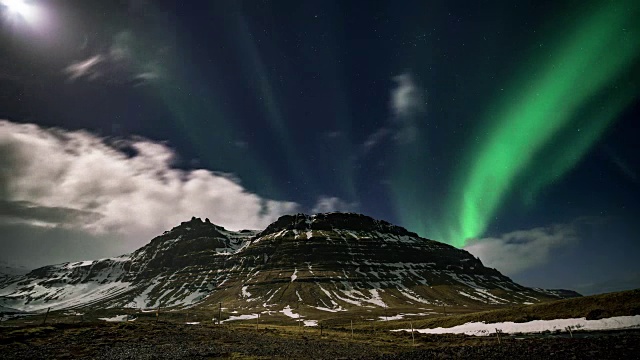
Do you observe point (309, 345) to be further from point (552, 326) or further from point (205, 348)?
point (552, 326)

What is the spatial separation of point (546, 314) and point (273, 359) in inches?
2435

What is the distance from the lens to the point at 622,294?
2398 inches

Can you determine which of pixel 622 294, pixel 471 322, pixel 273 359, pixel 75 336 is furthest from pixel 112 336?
pixel 622 294

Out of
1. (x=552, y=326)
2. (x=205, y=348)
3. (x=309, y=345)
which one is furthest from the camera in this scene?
(x=552, y=326)

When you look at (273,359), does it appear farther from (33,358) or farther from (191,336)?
(191,336)

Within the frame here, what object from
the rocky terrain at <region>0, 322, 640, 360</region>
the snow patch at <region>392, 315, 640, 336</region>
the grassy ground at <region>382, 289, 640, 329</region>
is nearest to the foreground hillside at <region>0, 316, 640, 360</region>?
the rocky terrain at <region>0, 322, 640, 360</region>

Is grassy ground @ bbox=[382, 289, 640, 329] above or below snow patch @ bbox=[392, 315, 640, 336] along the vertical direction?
above

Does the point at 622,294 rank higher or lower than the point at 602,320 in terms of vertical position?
higher

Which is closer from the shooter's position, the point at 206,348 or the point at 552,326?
the point at 206,348

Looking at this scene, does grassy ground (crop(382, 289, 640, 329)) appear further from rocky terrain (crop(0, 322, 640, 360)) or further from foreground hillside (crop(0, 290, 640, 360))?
rocky terrain (crop(0, 322, 640, 360))

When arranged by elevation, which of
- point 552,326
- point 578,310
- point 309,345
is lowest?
point 309,345

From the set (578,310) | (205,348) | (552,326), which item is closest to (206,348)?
(205,348)

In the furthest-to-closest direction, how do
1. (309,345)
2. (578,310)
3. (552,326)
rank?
(578,310)
(552,326)
(309,345)

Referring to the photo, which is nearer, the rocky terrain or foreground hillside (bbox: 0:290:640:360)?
the rocky terrain
